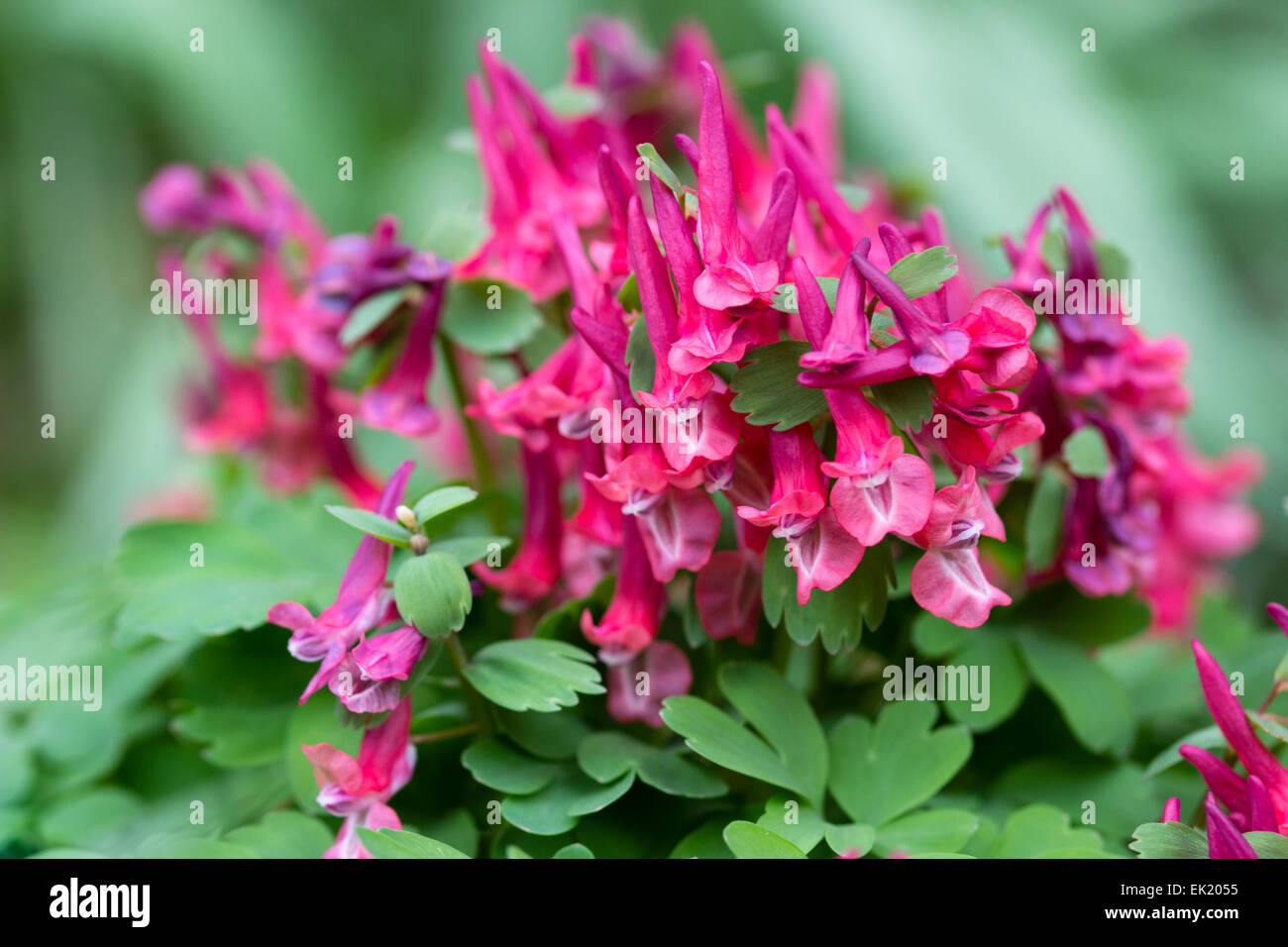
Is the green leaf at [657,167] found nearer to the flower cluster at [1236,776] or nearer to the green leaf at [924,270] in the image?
the green leaf at [924,270]

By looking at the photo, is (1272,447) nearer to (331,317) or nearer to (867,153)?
(867,153)

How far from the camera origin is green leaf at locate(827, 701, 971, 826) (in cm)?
38

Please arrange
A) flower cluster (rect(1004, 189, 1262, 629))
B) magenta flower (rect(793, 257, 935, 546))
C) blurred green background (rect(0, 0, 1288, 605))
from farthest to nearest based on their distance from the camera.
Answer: blurred green background (rect(0, 0, 1288, 605)) < flower cluster (rect(1004, 189, 1262, 629)) < magenta flower (rect(793, 257, 935, 546))

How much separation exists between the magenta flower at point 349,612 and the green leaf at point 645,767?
9 centimetres

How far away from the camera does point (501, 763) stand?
1.24 ft

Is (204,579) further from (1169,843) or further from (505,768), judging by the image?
(1169,843)

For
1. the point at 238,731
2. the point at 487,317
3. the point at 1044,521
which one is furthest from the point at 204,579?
the point at 1044,521

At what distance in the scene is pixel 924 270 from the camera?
33 centimetres

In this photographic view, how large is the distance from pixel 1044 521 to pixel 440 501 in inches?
10.6

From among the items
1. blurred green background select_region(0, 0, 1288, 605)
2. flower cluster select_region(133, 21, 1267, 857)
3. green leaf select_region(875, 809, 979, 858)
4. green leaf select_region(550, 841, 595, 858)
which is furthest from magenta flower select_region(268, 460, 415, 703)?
blurred green background select_region(0, 0, 1288, 605)

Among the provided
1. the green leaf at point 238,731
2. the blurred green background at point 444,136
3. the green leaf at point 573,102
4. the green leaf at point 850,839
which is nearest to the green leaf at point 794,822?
the green leaf at point 850,839

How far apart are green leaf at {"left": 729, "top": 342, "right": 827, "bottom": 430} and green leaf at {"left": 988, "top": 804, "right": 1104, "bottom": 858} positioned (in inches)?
7.0

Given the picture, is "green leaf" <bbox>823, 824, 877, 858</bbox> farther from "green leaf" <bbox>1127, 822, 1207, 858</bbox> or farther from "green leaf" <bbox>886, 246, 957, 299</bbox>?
"green leaf" <bbox>886, 246, 957, 299</bbox>

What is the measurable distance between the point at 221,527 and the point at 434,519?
0.46 feet
